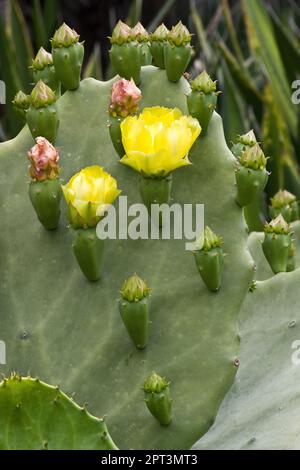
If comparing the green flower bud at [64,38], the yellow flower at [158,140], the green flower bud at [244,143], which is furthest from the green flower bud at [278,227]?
the green flower bud at [64,38]

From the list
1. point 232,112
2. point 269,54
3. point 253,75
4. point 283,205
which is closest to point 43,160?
point 283,205

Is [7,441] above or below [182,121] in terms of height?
below

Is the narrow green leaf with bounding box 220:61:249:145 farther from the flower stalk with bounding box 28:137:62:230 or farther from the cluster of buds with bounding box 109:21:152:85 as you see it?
the flower stalk with bounding box 28:137:62:230

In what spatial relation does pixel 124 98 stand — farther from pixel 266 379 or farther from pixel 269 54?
pixel 269 54

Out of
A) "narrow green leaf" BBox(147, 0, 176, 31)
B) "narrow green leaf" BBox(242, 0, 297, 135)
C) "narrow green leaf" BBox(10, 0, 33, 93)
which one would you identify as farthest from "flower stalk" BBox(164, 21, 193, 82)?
"narrow green leaf" BBox(147, 0, 176, 31)
